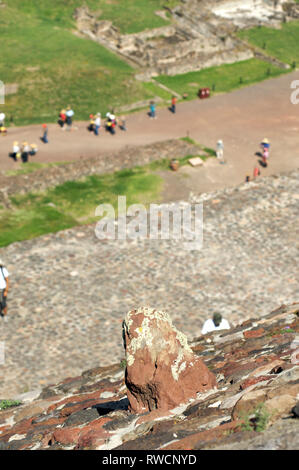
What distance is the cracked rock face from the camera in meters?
17.1

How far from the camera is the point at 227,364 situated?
2191cm

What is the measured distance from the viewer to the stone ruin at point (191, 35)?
211ft

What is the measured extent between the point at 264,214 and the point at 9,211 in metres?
12.9

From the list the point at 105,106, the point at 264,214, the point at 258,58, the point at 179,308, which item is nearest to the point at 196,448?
the point at 179,308

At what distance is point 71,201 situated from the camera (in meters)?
44.7

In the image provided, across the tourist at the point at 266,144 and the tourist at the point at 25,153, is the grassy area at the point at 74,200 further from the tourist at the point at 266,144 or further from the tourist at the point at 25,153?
the tourist at the point at 266,144

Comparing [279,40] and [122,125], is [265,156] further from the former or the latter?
[279,40]

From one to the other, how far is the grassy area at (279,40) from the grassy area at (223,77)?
2.61 metres

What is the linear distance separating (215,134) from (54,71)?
45.9ft
